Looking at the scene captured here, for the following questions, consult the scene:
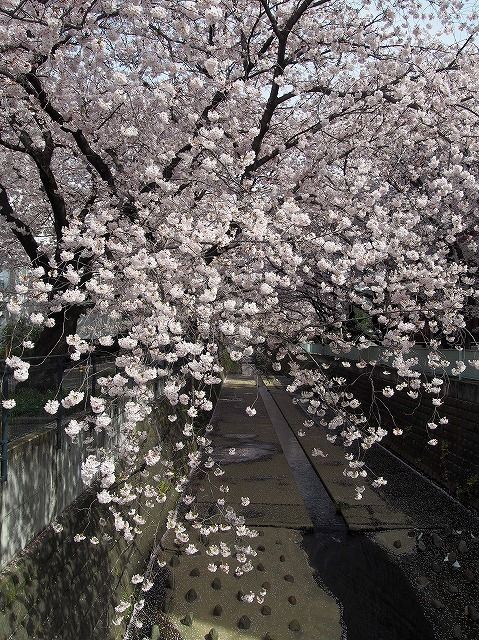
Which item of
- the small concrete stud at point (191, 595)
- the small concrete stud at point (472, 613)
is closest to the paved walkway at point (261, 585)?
the small concrete stud at point (191, 595)

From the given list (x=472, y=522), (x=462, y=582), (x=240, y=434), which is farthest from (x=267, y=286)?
(x=240, y=434)

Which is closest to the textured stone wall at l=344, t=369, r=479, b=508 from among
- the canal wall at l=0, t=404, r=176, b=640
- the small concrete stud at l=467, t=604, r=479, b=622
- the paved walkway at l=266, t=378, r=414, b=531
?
the paved walkway at l=266, t=378, r=414, b=531

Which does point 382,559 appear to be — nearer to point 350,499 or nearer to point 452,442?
point 350,499

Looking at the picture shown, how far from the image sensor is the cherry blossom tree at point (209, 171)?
654 centimetres

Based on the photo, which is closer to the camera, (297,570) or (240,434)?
(297,570)

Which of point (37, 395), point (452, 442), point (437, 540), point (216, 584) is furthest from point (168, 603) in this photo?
point (452, 442)

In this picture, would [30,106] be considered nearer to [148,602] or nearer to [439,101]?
[439,101]

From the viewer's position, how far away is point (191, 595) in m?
8.30

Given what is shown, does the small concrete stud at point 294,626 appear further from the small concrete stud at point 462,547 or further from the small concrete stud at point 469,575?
the small concrete stud at point 462,547

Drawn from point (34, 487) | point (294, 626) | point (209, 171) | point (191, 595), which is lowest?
point (294, 626)

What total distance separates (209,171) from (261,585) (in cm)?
587

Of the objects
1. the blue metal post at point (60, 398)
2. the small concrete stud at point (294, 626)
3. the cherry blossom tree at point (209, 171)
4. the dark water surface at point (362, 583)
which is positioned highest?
the cherry blossom tree at point (209, 171)

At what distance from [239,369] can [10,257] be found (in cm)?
4585

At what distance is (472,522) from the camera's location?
11188mm
